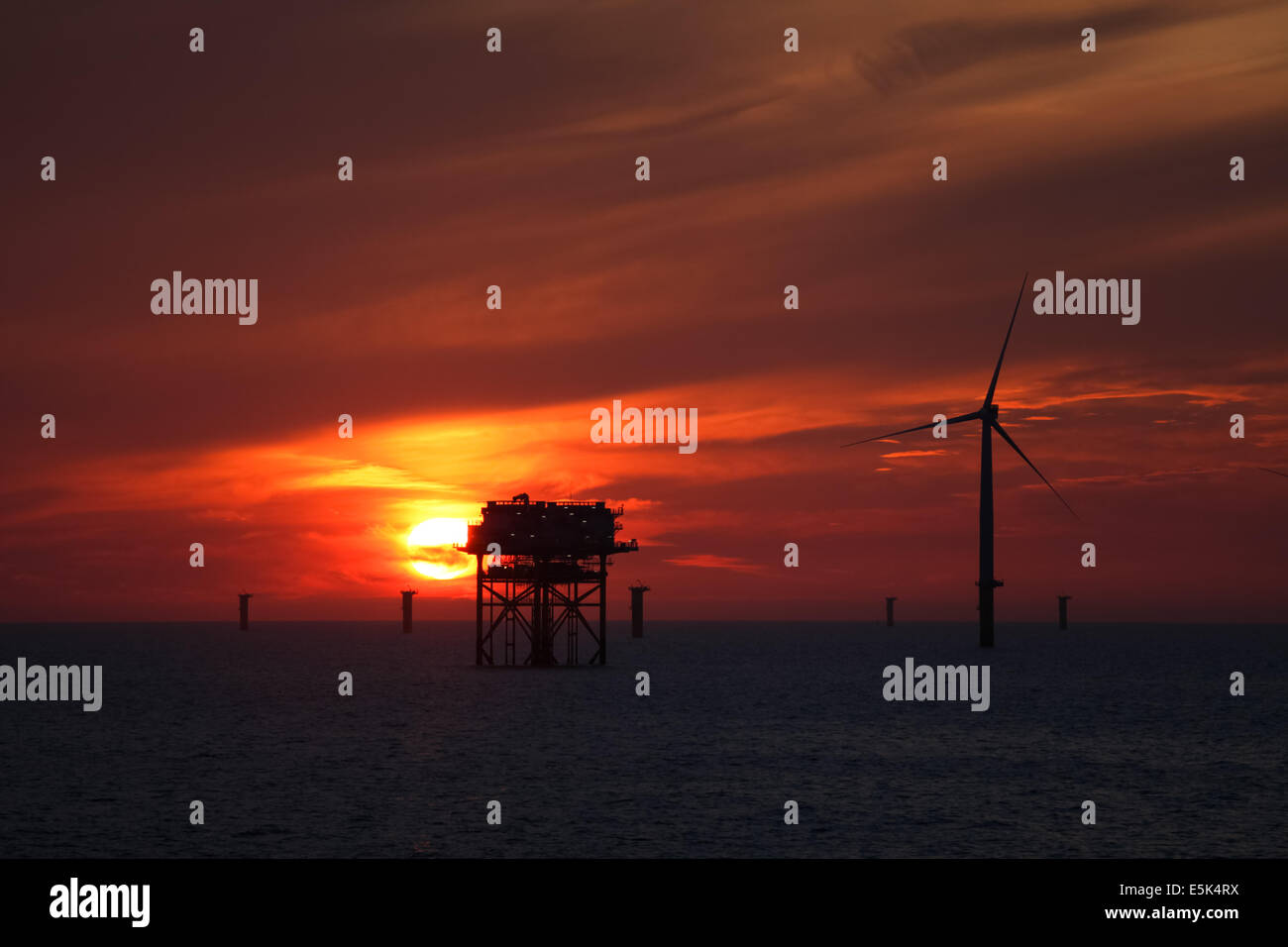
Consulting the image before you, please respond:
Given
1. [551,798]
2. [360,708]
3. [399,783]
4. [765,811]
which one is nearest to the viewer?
[765,811]

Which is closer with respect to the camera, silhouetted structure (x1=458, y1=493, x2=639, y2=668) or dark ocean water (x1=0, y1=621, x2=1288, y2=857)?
dark ocean water (x1=0, y1=621, x2=1288, y2=857)

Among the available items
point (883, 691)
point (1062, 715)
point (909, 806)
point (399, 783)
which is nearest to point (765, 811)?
point (909, 806)

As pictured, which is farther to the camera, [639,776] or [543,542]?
[543,542]

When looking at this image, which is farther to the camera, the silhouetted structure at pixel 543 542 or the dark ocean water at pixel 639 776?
the silhouetted structure at pixel 543 542
